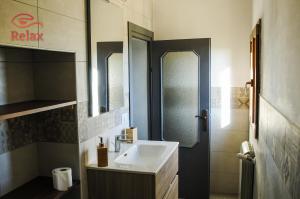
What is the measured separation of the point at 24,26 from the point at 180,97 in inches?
96.0

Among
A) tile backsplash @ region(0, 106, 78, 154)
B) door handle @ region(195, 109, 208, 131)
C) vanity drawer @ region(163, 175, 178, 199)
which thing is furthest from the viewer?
door handle @ region(195, 109, 208, 131)

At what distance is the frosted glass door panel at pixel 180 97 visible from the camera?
3.59 m

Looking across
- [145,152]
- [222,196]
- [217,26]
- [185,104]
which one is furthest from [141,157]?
[217,26]

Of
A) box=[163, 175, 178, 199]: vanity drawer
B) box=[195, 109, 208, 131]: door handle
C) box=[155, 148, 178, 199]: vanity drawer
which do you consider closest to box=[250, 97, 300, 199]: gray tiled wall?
box=[155, 148, 178, 199]: vanity drawer

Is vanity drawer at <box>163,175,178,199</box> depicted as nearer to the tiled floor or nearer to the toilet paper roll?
the toilet paper roll

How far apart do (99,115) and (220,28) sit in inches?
79.3

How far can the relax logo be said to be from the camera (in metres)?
1.39

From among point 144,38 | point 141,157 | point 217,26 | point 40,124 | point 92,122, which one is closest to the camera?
point 40,124

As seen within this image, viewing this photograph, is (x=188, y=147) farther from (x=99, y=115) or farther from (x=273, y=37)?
→ (x=273, y=37)

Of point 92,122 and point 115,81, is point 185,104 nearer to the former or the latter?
point 115,81

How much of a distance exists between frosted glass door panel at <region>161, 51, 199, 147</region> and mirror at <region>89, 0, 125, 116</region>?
3.21 feet

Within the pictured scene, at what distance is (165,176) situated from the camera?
2.32 meters

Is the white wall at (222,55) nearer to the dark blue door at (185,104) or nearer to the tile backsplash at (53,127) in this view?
the dark blue door at (185,104)

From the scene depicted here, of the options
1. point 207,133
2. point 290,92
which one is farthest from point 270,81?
point 207,133
